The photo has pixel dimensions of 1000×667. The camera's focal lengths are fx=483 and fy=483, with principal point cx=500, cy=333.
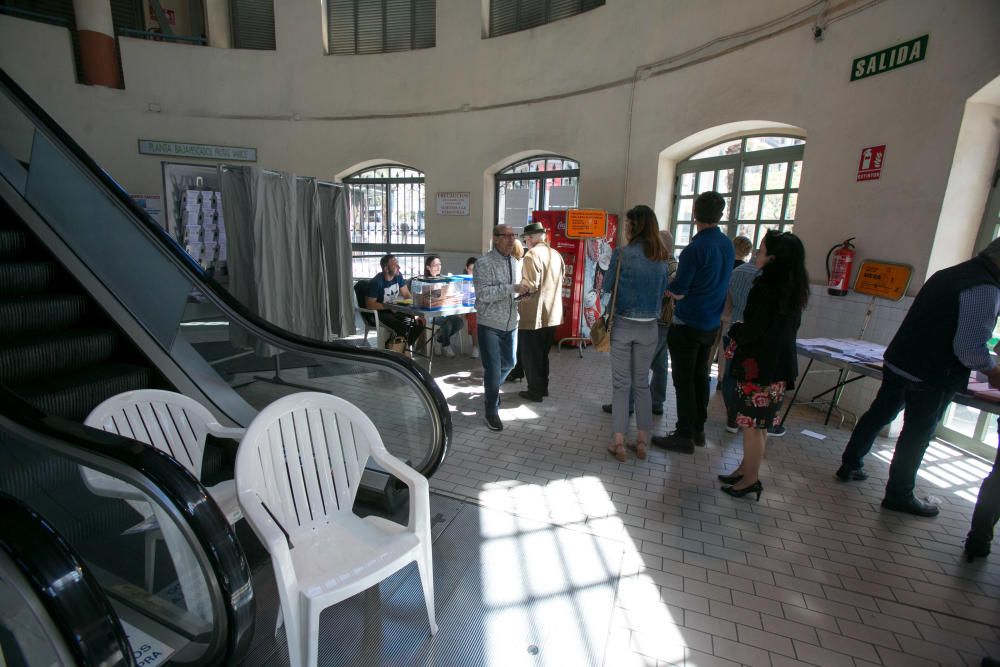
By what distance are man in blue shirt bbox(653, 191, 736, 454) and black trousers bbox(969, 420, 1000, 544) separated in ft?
5.07

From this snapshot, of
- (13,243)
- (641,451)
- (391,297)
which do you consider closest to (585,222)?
(391,297)

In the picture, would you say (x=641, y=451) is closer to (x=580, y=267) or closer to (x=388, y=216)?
(x=580, y=267)

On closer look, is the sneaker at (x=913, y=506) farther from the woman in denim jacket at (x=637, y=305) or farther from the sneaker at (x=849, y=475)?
the woman in denim jacket at (x=637, y=305)

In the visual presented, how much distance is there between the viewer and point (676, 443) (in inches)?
145

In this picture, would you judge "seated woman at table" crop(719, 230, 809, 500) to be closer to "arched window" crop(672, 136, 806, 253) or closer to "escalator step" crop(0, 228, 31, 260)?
"arched window" crop(672, 136, 806, 253)

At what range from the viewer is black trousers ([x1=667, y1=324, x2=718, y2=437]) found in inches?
139

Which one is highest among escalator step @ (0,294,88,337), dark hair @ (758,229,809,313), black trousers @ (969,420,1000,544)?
dark hair @ (758,229,809,313)

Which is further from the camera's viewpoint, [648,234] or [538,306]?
[538,306]

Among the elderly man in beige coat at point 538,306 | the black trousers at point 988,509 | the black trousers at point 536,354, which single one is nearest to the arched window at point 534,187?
the elderly man in beige coat at point 538,306

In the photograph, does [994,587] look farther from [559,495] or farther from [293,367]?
[293,367]

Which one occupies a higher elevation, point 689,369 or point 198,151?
point 198,151

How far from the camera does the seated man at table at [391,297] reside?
17.7 feet

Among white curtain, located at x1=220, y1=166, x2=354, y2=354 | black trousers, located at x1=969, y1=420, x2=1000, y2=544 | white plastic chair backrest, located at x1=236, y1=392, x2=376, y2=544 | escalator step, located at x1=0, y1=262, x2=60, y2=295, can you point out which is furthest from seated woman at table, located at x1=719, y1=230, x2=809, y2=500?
escalator step, located at x1=0, y1=262, x2=60, y2=295

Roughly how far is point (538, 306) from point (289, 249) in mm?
2592
